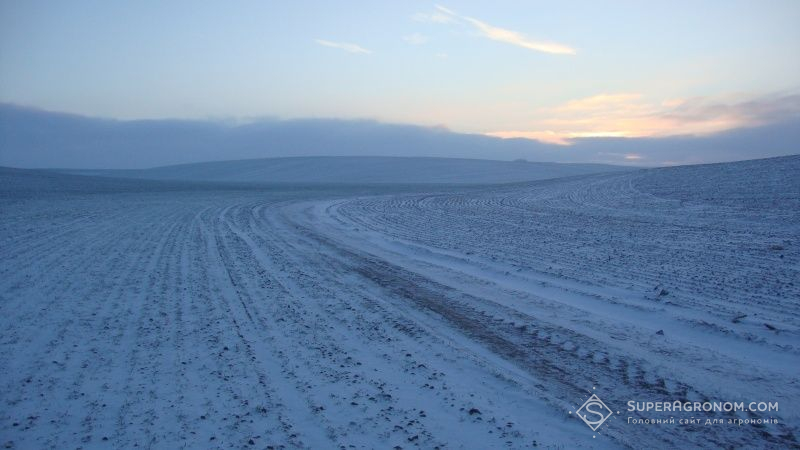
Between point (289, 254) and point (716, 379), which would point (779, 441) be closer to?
point (716, 379)

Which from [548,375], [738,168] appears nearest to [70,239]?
[548,375]

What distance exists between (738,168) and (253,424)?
135ft

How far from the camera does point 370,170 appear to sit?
117062mm

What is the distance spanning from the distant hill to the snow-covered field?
80.3 m

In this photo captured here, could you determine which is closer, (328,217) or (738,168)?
(328,217)

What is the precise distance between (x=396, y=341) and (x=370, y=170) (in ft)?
365

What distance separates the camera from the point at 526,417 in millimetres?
4801

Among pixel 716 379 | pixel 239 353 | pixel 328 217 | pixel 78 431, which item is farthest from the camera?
pixel 328 217

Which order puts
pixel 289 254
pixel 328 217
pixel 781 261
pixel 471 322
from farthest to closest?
pixel 328 217 < pixel 289 254 < pixel 781 261 < pixel 471 322
